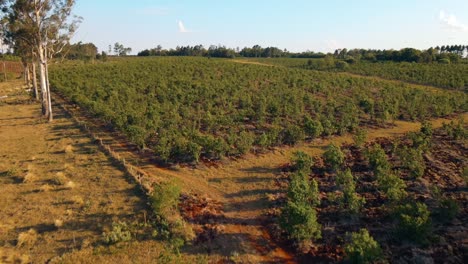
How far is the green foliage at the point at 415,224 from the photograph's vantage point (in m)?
15.9

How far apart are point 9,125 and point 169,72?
3615 centimetres

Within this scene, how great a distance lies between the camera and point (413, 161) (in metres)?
24.0

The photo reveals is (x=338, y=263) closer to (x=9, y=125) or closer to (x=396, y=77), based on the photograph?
(x=9, y=125)

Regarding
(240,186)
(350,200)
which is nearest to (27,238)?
(240,186)

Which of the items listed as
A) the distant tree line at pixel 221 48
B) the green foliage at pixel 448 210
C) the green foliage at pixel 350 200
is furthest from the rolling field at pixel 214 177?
the distant tree line at pixel 221 48

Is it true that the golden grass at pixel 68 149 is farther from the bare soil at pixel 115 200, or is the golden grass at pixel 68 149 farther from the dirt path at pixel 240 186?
the dirt path at pixel 240 186

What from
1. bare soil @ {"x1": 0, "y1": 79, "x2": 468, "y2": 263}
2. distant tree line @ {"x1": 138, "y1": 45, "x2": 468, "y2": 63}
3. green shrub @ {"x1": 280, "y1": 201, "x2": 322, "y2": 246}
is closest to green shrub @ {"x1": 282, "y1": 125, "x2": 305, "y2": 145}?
bare soil @ {"x1": 0, "y1": 79, "x2": 468, "y2": 263}

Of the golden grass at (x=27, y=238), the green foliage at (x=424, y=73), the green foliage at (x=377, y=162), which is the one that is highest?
the green foliage at (x=424, y=73)

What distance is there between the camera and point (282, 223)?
648 inches

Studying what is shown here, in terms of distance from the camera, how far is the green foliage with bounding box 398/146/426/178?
2297 cm

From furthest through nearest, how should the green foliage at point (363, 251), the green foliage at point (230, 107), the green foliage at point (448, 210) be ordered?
the green foliage at point (230, 107) → the green foliage at point (448, 210) → the green foliage at point (363, 251)

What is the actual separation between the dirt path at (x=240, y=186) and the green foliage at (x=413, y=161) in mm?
6592

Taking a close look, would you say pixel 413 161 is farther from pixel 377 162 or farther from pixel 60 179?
pixel 60 179

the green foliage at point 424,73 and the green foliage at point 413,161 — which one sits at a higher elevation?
the green foliage at point 424,73
